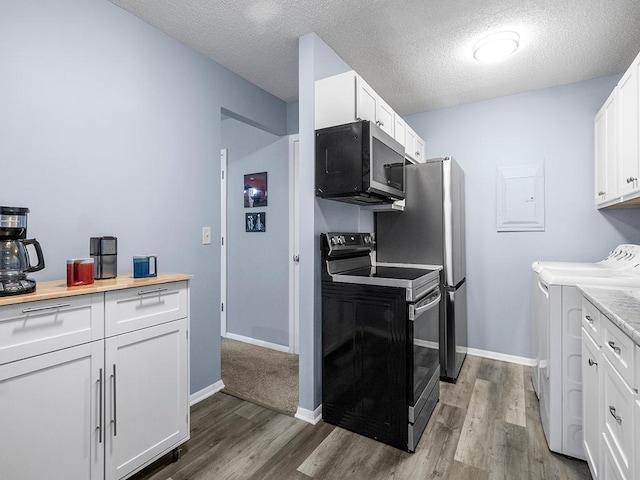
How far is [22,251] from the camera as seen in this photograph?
131cm

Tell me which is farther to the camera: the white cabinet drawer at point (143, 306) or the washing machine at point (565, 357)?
the washing machine at point (565, 357)

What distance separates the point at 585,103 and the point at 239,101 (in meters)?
2.88

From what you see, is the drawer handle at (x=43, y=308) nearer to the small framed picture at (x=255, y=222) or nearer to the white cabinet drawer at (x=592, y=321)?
the white cabinet drawer at (x=592, y=321)

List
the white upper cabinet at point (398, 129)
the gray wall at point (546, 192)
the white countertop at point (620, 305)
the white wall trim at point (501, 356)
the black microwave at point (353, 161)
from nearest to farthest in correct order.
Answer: the white countertop at point (620, 305), the black microwave at point (353, 161), the white upper cabinet at point (398, 129), the gray wall at point (546, 192), the white wall trim at point (501, 356)

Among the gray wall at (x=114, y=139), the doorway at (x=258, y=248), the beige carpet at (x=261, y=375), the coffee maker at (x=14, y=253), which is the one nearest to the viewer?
the coffee maker at (x=14, y=253)

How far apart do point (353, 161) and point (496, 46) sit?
1309mm

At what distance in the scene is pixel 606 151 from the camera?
2445 mm

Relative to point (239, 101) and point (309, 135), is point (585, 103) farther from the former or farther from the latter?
point (239, 101)

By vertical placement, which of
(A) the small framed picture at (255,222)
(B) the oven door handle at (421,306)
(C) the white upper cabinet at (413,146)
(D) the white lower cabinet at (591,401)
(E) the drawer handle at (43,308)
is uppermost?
(C) the white upper cabinet at (413,146)

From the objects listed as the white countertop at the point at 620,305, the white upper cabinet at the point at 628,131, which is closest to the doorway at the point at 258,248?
the white countertop at the point at 620,305

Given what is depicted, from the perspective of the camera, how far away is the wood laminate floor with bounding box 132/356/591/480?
5.45ft

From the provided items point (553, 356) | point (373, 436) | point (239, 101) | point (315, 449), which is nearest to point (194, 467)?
point (315, 449)

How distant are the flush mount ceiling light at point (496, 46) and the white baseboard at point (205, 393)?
9.98 feet

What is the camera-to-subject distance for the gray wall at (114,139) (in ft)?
5.00
